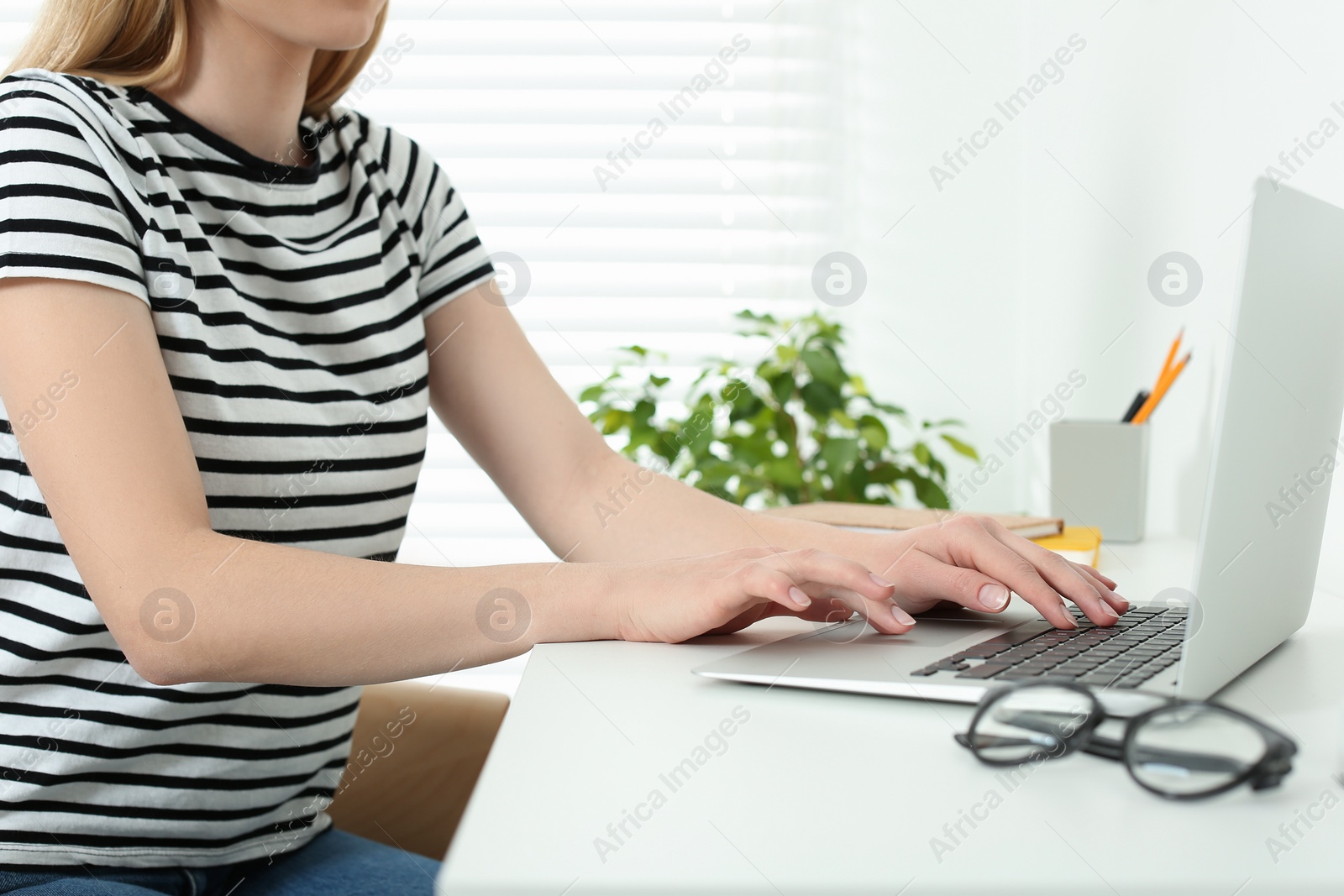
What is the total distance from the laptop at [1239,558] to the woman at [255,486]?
0.04 metres

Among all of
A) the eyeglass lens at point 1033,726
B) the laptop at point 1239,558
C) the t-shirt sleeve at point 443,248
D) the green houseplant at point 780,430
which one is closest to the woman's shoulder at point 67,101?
the t-shirt sleeve at point 443,248

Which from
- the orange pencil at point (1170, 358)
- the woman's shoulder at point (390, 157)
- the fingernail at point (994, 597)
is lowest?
the fingernail at point (994, 597)

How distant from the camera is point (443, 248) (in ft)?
3.14

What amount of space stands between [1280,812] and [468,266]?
793mm

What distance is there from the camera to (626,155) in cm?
198

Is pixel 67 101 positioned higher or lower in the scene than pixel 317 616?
higher

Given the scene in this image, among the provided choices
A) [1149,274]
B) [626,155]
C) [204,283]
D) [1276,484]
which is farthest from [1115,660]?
[626,155]

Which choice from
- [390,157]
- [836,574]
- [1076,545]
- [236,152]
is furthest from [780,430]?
[836,574]

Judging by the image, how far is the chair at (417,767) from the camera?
91 cm

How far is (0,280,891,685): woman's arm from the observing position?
56 cm

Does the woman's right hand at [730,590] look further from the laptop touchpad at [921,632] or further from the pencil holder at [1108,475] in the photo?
the pencil holder at [1108,475]

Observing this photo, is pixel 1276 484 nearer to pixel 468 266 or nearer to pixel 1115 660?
pixel 1115 660

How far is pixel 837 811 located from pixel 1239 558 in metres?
0.24

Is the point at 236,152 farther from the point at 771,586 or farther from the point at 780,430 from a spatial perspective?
the point at 780,430
